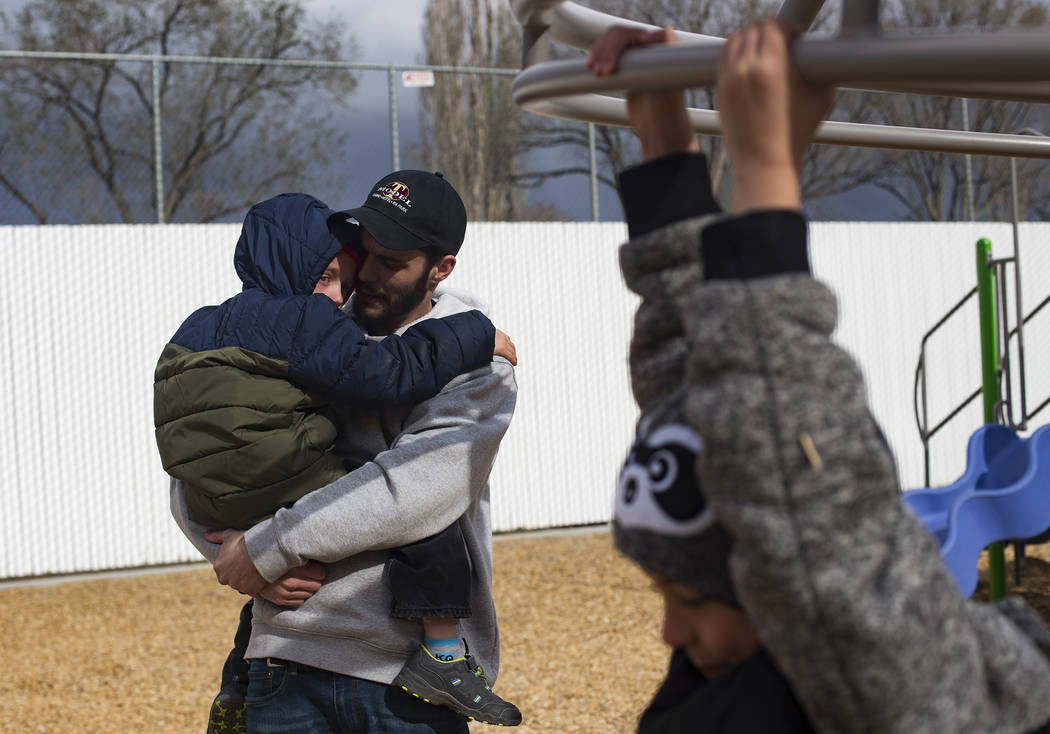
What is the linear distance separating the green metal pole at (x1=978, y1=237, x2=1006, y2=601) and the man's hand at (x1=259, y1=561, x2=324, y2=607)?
15.4ft

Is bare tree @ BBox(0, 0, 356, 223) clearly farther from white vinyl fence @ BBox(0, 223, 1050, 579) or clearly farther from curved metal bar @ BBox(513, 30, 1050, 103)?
curved metal bar @ BBox(513, 30, 1050, 103)

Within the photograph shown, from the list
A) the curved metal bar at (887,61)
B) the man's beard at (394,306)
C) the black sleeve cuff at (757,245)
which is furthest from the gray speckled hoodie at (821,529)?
the man's beard at (394,306)

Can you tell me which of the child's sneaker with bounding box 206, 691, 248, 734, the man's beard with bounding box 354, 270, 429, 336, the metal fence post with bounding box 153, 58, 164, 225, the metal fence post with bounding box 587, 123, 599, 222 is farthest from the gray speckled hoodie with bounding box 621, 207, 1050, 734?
the metal fence post with bounding box 587, 123, 599, 222

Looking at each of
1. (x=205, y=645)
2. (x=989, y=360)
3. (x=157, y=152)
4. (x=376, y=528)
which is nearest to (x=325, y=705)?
(x=376, y=528)

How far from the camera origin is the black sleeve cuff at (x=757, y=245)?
2.93 ft

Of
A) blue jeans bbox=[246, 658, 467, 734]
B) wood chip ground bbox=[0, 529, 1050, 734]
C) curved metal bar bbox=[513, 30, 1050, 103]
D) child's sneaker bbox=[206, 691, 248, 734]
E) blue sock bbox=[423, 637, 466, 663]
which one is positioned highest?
curved metal bar bbox=[513, 30, 1050, 103]

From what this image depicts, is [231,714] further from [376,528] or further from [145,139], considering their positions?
[145,139]

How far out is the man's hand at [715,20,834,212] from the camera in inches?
36.1

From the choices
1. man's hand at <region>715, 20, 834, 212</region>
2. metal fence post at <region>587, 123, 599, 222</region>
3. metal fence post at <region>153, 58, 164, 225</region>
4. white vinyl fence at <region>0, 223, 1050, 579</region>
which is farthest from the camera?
metal fence post at <region>587, 123, 599, 222</region>

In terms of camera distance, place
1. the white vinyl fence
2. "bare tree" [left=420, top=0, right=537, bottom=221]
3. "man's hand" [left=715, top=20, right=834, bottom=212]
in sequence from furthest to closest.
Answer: "bare tree" [left=420, top=0, right=537, bottom=221], the white vinyl fence, "man's hand" [left=715, top=20, right=834, bottom=212]

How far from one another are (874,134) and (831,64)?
62 cm

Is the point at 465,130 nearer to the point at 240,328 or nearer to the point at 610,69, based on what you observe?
the point at 240,328

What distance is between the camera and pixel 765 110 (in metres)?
0.92

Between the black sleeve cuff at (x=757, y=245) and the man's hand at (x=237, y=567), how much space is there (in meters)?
1.24
